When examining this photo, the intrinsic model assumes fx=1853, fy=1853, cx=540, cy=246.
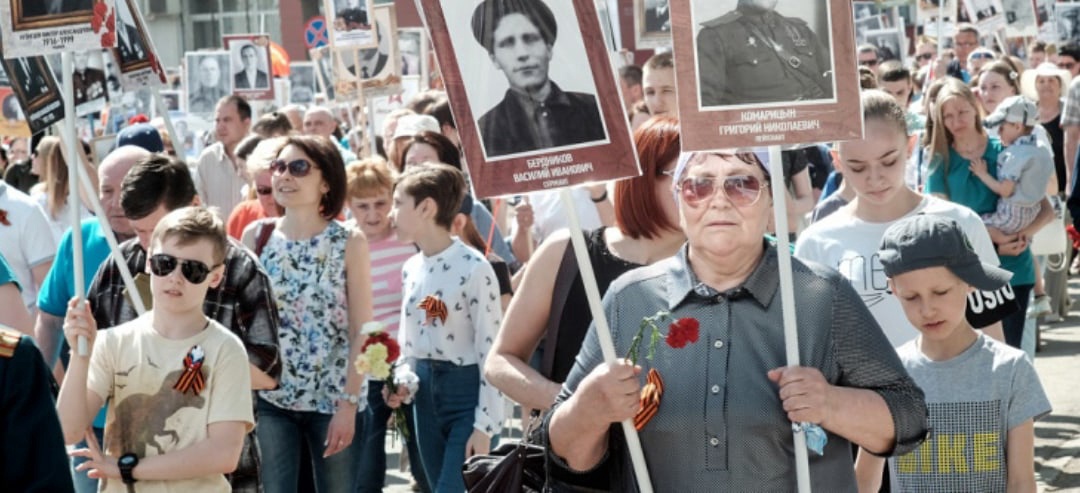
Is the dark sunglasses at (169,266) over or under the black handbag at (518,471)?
over

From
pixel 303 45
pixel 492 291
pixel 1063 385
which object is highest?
pixel 303 45

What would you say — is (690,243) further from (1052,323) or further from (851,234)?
(1052,323)

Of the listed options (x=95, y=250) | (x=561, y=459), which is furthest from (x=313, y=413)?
(x=561, y=459)

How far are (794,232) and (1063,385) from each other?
3068mm

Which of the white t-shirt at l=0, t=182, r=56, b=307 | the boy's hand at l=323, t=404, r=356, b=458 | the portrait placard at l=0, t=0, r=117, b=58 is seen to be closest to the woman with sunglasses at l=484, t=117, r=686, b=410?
the boy's hand at l=323, t=404, r=356, b=458

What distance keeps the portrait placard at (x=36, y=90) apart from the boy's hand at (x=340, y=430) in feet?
5.20

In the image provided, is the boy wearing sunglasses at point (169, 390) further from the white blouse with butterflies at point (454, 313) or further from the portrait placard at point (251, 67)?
the portrait placard at point (251, 67)

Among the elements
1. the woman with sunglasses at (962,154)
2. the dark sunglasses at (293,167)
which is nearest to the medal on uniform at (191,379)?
the dark sunglasses at (293,167)

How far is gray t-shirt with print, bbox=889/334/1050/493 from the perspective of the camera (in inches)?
179

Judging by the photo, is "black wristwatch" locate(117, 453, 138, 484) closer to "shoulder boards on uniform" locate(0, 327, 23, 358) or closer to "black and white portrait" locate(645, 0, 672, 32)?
"shoulder boards on uniform" locate(0, 327, 23, 358)

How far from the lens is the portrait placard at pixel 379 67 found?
16125 mm

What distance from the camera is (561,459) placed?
3.85 meters

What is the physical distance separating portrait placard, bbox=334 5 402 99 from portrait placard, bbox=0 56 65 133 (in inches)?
349

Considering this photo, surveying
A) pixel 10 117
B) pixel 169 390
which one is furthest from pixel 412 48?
pixel 169 390
